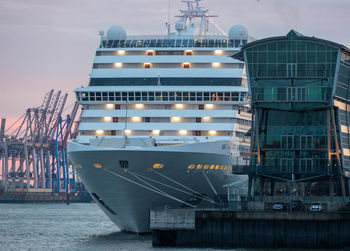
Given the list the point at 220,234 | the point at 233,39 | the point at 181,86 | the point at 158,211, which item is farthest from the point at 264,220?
the point at 233,39

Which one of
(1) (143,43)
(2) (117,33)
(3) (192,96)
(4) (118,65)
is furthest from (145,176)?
(2) (117,33)

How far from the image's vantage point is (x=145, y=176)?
5516 centimetres

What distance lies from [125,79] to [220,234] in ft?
60.9

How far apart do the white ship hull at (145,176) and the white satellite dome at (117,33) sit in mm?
13998

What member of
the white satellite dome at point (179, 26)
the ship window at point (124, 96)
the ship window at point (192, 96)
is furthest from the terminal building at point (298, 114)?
the white satellite dome at point (179, 26)

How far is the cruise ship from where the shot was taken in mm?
55219

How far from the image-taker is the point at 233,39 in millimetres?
68875

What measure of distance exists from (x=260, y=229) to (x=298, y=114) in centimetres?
1358

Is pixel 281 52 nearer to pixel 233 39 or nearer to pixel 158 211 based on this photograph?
pixel 233 39

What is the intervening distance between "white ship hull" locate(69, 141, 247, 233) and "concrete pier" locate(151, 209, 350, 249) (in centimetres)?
505

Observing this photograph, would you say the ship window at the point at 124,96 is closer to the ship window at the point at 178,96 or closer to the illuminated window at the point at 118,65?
the ship window at the point at 178,96

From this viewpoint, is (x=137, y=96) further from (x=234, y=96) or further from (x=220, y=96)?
(x=234, y=96)

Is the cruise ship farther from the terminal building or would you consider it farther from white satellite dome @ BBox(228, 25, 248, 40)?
the terminal building

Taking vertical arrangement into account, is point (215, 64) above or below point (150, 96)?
above
